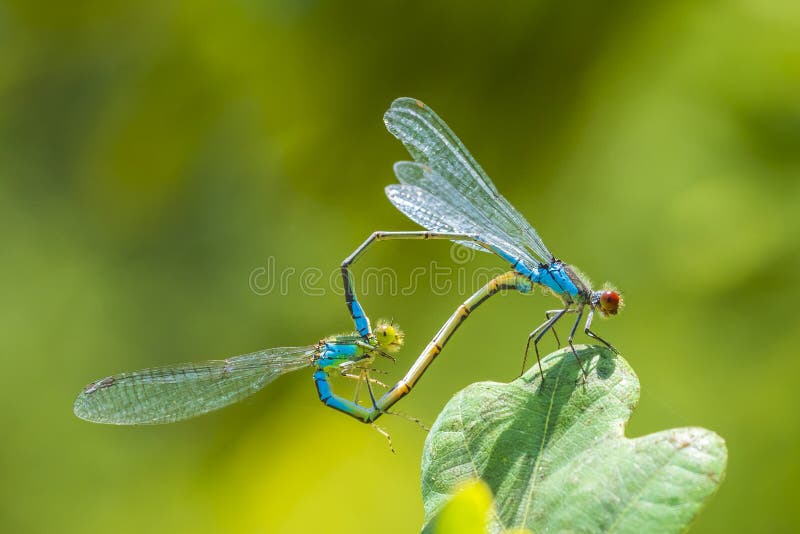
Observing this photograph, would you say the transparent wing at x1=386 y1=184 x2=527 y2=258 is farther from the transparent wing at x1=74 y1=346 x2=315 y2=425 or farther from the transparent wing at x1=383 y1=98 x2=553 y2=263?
the transparent wing at x1=74 y1=346 x2=315 y2=425

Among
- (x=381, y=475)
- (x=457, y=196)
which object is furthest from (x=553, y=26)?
(x=381, y=475)

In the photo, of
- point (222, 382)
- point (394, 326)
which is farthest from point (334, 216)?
point (394, 326)

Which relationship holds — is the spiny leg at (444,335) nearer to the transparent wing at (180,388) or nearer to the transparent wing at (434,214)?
the transparent wing at (434,214)

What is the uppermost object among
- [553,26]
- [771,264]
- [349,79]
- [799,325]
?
[349,79]

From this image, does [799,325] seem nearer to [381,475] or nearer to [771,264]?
[771,264]

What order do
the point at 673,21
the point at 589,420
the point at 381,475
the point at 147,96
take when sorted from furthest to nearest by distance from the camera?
the point at 147,96, the point at 381,475, the point at 673,21, the point at 589,420

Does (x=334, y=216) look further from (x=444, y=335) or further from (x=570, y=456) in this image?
(x=570, y=456)

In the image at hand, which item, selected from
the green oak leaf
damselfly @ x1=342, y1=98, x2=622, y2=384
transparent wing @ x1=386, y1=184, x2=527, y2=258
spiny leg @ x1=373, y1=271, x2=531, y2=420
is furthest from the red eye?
the green oak leaf

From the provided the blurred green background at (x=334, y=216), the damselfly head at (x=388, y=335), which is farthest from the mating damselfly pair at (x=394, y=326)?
the blurred green background at (x=334, y=216)
